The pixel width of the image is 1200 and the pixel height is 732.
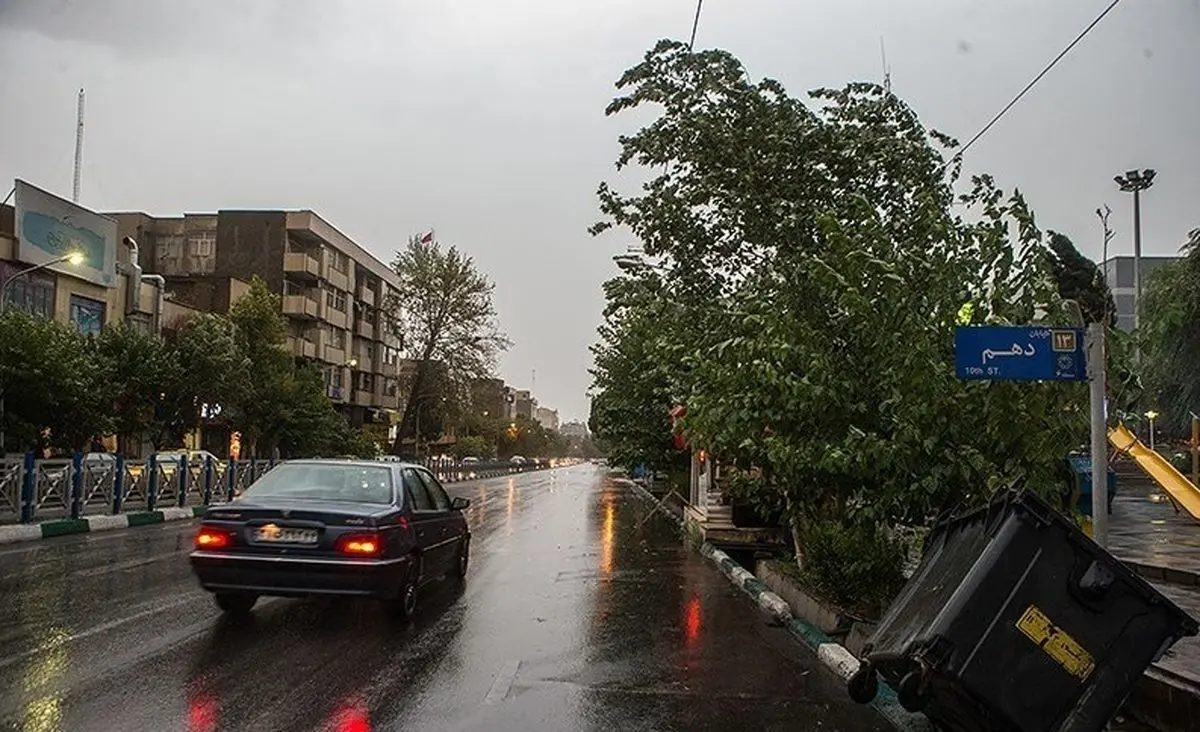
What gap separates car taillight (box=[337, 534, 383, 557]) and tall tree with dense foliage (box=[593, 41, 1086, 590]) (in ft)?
11.8

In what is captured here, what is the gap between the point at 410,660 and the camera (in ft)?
24.7

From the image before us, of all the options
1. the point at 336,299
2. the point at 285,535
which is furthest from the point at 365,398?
the point at 285,535

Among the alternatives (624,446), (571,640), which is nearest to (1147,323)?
(624,446)

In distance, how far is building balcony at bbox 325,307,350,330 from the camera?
62541 millimetres

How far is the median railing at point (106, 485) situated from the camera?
60.0 ft

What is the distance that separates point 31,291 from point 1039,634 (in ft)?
119

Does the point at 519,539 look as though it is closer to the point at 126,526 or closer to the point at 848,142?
the point at 126,526

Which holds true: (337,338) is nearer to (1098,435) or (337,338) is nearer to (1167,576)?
(1167,576)

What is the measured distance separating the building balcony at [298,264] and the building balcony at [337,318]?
325cm

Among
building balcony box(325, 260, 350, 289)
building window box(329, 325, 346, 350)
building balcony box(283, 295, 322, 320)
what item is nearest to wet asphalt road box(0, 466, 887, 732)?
building balcony box(283, 295, 322, 320)

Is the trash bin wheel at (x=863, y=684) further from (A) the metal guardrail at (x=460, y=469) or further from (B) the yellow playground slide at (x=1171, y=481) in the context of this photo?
(A) the metal guardrail at (x=460, y=469)

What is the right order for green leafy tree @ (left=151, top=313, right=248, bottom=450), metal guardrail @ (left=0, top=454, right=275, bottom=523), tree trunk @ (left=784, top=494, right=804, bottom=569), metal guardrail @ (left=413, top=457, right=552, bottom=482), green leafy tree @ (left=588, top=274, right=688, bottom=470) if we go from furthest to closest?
metal guardrail @ (left=413, top=457, right=552, bottom=482) < green leafy tree @ (left=151, top=313, right=248, bottom=450) < green leafy tree @ (left=588, top=274, right=688, bottom=470) < metal guardrail @ (left=0, top=454, right=275, bottom=523) < tree trunk @ (left=784, top=494, right=804, bottom=569)

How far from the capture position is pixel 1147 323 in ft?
115

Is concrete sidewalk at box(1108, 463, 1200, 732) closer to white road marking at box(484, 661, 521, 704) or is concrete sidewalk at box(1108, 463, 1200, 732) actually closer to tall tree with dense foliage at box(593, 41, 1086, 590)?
tall tree with dense foliage at box(593, 41, 1086, 590)
